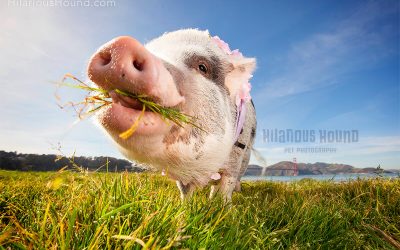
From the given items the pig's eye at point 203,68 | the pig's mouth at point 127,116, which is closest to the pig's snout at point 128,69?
the pig's mouth at point 127,116

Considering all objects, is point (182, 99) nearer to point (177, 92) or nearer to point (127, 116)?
point (177, 92)

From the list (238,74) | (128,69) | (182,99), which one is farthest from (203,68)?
(128,69)

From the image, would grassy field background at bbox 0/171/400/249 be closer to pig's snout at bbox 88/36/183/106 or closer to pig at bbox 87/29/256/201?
pig at bbox 87/29/256/201

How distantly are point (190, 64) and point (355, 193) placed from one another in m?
2.79

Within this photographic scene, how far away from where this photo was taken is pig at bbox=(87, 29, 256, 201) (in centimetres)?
203

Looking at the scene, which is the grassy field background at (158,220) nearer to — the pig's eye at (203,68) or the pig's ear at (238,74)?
the pig's eye at (203,68)

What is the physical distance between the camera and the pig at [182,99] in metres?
2.03

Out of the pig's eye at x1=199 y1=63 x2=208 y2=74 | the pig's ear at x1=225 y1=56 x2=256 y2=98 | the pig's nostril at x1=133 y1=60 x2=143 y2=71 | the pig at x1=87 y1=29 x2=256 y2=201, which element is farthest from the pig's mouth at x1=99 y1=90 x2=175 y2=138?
the pig's ear at x1=225 y1=56 x2=256 y2=98

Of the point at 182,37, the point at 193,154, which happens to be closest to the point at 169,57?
the point at 182,37

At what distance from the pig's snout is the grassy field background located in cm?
62

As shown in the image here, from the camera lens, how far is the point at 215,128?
299 cm

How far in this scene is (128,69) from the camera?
196 centimetres

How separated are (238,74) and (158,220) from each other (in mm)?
2379

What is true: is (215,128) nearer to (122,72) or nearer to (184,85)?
(184,85)
